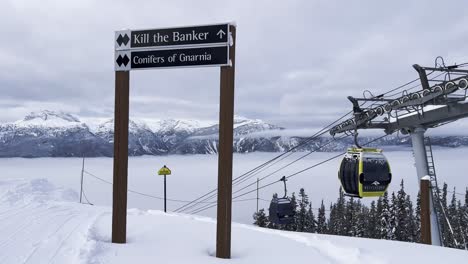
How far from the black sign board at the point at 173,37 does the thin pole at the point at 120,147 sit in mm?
612

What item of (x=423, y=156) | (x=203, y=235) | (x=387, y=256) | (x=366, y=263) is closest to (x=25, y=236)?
(x=203, y=235)

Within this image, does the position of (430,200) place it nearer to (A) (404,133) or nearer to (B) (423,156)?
(B) (423,156)

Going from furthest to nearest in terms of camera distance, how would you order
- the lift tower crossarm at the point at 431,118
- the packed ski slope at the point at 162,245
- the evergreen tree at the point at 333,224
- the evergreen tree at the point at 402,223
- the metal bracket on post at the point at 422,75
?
the evergreen tree at the point at 333,224 → the evergreen tree at the point at 402,223 → the metal bracket on post at the point at 422,75 → the lift tower crossarm at the point at 431,118 → the packed ski slope at the point at 162,245

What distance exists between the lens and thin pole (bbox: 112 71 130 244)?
7.04m

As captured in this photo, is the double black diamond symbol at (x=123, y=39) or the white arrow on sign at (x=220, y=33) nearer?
the white arrow on sign at (x=220, y=33)

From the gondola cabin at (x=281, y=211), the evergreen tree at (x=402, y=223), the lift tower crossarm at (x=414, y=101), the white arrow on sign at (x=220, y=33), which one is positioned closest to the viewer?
the white arrow on sign at (x=220, y=33)

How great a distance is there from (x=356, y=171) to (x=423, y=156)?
261 centimetres

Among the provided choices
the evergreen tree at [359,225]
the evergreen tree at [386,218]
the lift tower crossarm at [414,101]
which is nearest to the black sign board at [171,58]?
the lift tower crossarm at [414,101]

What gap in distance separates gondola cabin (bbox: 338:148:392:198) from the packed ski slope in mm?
5138

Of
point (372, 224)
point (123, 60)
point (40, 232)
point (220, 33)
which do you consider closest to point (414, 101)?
point (220, 33)

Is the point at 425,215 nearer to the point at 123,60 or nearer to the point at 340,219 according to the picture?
the point at 123,60

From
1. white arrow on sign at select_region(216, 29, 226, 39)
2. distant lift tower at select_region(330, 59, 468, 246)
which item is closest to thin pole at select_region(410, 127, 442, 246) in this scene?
distant lift tower at select_region(330, 59, 468, 246)

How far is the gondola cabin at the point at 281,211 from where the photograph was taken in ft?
66.5

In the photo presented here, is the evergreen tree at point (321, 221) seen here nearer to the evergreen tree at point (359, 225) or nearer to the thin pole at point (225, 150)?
the evergreen tree at point (359, 225)
